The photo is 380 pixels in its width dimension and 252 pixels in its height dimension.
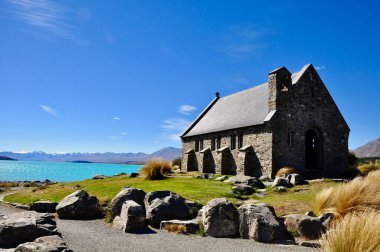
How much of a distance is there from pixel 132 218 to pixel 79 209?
11.3 ft

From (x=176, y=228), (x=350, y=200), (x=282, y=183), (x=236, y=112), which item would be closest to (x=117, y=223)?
(x=176, y=228)

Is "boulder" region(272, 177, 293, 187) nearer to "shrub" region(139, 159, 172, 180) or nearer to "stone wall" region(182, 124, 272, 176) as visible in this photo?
"stone wall" region(182, 124, 272, 176)

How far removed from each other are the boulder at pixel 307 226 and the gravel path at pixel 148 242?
929mm

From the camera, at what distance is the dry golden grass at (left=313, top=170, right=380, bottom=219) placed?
1083cm

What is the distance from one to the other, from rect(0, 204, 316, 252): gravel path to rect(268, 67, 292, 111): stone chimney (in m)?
19.3

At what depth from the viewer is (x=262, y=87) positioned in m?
34.3

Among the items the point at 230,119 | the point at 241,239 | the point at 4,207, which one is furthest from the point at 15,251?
the point at 230,119

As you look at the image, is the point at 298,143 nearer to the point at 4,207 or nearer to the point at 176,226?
the point at 176,226

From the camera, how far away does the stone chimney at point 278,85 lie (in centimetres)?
2781

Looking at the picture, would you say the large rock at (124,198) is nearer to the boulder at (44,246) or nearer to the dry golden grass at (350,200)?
the boulder at (44,246)

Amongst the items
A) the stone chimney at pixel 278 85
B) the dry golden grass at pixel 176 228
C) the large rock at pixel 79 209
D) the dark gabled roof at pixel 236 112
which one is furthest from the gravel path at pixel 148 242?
the stone chimney at pixel 278 85

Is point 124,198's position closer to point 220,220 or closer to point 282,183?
point 220,220

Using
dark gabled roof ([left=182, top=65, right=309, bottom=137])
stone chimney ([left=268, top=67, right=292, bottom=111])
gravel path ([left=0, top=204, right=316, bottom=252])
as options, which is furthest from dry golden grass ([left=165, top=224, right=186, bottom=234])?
stone chimney ([left=268, top=67, right=292, bottom=111])

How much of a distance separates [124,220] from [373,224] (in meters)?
8.11
